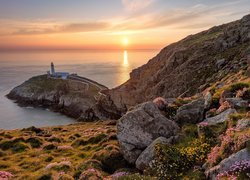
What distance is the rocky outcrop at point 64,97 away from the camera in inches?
4161

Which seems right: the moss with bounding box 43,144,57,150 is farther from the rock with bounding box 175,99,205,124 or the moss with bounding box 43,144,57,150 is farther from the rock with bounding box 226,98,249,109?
the rock with bounding box 226,98,249,109

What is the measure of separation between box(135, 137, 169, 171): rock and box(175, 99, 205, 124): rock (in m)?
3.95

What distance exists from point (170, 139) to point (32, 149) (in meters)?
17.2

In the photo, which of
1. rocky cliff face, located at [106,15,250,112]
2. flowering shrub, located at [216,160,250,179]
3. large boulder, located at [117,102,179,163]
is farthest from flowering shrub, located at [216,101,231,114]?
rocky cliff face, located at [106,15,250,112]

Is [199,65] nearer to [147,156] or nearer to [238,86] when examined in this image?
[238,86]

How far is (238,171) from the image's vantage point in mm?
11594

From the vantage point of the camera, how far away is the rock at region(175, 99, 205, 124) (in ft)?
68.4

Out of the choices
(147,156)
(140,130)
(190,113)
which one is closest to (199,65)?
(190,113)

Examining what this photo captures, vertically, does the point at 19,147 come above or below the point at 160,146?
below

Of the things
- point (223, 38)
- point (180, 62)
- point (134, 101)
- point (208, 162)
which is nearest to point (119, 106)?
point (134, 101)

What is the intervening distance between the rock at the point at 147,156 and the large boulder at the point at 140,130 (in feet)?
4.07

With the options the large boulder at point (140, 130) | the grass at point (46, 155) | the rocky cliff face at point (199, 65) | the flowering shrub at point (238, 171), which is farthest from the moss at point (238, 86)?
the rocky cliff face at point (199, 65)

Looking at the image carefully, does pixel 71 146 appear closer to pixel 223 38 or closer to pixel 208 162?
pixel 208 162

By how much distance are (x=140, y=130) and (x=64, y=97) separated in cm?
12075
